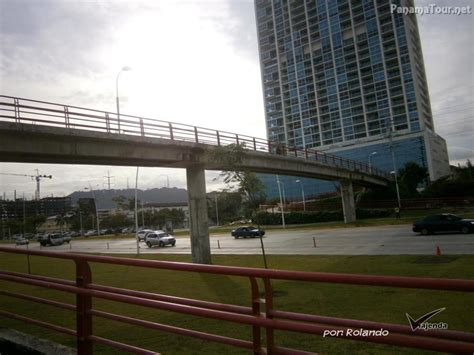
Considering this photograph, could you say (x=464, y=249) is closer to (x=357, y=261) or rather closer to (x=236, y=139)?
(x=357, y=261)

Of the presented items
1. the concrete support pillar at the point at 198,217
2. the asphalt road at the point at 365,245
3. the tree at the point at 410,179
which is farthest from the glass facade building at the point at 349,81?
the concrete support pillar at the point at 198,217


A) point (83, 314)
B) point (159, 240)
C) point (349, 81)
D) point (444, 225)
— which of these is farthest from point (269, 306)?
point (349, 81)

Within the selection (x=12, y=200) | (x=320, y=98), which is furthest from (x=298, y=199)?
(x=12, y=200)

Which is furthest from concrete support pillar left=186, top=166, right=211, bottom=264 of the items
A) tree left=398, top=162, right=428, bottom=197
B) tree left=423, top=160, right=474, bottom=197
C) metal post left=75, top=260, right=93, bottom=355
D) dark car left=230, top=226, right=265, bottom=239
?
tree left=398, top=162, right=428, bottom=197

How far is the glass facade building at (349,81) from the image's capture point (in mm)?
95500

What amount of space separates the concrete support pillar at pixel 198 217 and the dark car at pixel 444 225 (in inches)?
647

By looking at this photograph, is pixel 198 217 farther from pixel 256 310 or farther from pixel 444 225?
pixel 256 310

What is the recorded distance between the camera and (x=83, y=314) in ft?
12.1

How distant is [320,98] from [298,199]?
3345 cm

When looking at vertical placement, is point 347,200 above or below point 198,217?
below

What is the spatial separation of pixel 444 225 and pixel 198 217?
17843 mm

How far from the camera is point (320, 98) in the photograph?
113312 mm

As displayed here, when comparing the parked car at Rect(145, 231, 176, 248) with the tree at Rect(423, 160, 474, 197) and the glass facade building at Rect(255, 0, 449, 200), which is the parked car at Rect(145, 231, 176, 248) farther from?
the glass facade building at Rect(255, 0, 449, 200)

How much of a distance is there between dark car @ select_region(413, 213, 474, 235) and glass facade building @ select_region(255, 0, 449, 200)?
64.6 metres
